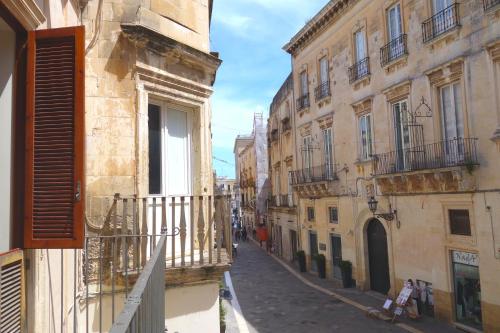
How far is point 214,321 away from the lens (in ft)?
19.7

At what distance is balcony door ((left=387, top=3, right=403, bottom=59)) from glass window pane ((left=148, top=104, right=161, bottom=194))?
44.5ft

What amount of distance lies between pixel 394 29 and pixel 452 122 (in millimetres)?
5294

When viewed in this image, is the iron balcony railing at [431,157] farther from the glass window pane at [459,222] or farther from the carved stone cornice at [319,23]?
the carved stone cornice at [319,23]

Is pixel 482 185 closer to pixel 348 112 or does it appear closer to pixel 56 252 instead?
pixel 348 112

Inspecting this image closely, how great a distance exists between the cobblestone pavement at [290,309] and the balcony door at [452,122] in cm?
609

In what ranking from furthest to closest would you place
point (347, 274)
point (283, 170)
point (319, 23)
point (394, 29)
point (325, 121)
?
point (283, 170) < point (319, 23) < point (325, 121) < point (347, 274) < point (394, 29)

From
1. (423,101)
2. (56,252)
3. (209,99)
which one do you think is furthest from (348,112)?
(56,252)

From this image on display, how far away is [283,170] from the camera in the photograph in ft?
108

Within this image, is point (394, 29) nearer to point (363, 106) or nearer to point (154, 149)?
Answer: point (363, 106)

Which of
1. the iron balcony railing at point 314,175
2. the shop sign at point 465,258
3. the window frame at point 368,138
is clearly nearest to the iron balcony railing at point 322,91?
the window frame at point 368,138

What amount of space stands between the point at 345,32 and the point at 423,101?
24.2 feet

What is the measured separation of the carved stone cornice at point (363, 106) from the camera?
63.6ft

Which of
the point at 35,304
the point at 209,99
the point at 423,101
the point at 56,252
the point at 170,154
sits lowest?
the point at 35,304

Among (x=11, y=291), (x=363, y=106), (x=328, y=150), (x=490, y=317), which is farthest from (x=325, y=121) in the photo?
(x=11, y=291)
